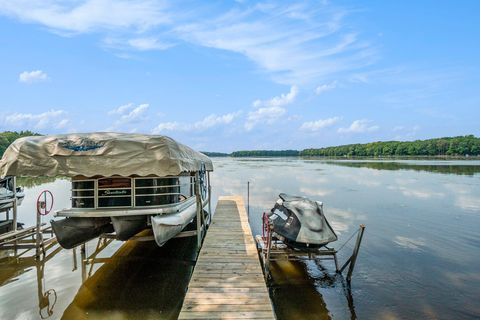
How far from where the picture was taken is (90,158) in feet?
25.0

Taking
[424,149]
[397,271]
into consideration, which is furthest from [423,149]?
[397,271]

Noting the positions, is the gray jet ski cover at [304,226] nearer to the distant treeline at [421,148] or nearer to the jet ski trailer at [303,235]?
the jet ski trailer at [303,235]

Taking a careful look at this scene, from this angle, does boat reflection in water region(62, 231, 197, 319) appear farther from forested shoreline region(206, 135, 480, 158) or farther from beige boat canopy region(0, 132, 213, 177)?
forested shoreline region(206, 135, 480, 158)

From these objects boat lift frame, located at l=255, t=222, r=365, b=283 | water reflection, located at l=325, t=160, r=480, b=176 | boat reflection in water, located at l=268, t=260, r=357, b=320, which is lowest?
boat reflection in water, located at l=268, t=260, r=357, b=320

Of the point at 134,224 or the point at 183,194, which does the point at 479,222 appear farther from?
the point at 134,224

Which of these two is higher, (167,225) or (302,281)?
(167,225)

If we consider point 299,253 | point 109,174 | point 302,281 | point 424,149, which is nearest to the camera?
point 109,174

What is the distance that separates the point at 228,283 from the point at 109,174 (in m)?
3.82

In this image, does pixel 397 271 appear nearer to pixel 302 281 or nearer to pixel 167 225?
pixel 302 281

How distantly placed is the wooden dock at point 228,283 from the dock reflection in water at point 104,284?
3.96 ft

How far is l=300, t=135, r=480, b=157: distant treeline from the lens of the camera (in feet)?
395

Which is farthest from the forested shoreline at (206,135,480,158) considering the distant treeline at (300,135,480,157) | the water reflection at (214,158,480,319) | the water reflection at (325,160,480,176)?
the water reflection at (214,158,480,319)

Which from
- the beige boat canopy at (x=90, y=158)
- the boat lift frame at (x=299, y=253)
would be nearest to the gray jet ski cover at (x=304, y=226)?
the boat lift frame at (x=299, y=253)

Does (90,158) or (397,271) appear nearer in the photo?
(90,158)
